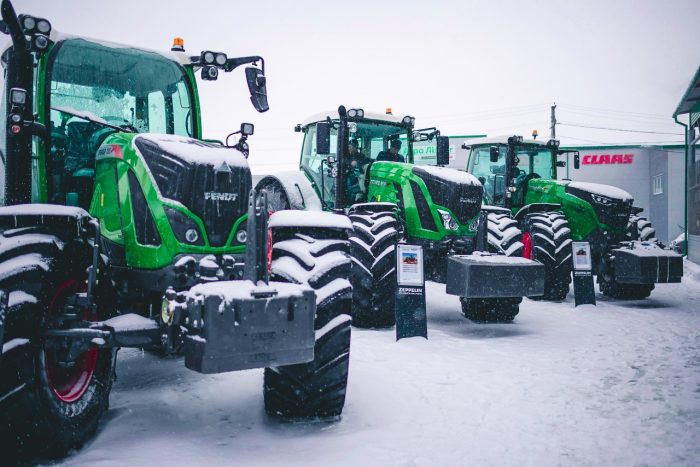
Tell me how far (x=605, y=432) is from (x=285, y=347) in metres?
2.15

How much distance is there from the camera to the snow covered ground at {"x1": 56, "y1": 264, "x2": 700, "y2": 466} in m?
3.19

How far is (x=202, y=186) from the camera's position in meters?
3.64

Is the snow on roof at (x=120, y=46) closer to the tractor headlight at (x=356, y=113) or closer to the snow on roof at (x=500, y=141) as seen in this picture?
the tractor headlight at (x=356, y=113)

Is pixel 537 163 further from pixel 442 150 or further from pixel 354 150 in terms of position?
pixel 354 150

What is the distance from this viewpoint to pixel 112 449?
317 cm

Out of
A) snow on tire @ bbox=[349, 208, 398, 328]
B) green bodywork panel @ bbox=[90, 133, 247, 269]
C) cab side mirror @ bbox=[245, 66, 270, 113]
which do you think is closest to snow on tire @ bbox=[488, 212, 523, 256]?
snow on tire @ bbox=[349, 208, 398, 328]

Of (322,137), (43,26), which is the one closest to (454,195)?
(322,137)

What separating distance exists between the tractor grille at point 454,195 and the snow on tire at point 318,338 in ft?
12.0

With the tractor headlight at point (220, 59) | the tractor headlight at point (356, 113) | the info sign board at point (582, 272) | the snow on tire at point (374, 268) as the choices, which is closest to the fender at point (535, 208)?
the info sign board at point (582, 272)

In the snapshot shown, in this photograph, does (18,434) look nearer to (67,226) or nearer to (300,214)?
(67,226)

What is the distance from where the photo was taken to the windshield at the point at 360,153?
26.9 feet

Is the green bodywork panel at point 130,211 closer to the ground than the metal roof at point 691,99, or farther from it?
closer to the ground

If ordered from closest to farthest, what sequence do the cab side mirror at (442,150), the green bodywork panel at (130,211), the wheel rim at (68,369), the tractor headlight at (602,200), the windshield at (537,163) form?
the wheel rim at (68,369)
the green bodywork panel at (130,211)
the cab side mirror at (442,150)
the tractor headlight at (602,200)
the windshield at (537,163)

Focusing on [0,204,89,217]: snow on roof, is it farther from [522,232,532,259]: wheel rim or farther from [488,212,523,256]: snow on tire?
[522,232,532,259]: wheel rim
